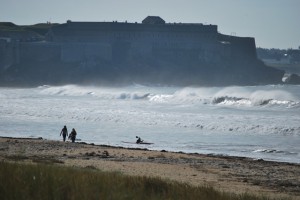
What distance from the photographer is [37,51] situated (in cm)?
9156

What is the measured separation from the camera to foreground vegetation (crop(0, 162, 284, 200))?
702 cm

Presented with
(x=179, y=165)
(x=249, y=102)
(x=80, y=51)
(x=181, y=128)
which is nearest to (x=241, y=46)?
(x=80, y=51)

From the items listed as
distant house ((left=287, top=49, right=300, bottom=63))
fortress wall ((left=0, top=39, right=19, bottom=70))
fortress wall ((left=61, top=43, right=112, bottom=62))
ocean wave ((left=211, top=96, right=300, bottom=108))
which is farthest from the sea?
distant house ((left=287, top=49, right=300, bottom=63))

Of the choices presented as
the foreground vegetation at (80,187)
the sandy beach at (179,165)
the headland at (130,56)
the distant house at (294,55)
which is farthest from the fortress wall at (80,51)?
the distant house at (294,55)

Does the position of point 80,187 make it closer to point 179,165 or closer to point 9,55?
point 179,165

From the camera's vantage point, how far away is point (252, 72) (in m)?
104

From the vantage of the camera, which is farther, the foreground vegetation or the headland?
the headland

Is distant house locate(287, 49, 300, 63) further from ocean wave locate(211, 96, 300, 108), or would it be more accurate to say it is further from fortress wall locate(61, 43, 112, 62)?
ocean wave locate(211, 96, 300, 108)

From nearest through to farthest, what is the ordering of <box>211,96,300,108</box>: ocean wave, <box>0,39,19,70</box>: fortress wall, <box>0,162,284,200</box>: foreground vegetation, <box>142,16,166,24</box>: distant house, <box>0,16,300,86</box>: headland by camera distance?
<box>0,162,284,200</box>: foreground vegetation, <box>211,96,300,108</box>: ocean wave, <box>0,16,300,86</box>: headland, <box>0,39,19,70</box>: fortress wall, <box>142,16,166,24</box>: distant house

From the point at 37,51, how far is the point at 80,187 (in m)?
85.9

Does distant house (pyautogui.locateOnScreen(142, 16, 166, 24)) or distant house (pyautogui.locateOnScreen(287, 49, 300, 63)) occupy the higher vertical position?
distant house (pyautogui.locateOnScreen(287, 49, 300, 63))

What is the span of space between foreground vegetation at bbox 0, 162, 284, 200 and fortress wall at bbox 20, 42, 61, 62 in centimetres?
8398

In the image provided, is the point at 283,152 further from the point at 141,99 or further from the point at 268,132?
the point at 141,99

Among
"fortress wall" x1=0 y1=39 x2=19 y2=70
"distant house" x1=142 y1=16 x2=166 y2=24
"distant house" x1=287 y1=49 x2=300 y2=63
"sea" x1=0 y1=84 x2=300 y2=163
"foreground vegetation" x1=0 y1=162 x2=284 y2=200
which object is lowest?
"foreground vegetation" x1=0 y1=162 x2=284 y2=200
